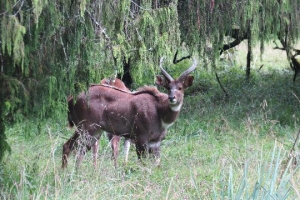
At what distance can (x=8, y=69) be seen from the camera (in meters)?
5.95

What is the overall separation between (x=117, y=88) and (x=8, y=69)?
3.80 metres

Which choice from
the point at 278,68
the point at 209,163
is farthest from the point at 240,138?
the point at 278,68

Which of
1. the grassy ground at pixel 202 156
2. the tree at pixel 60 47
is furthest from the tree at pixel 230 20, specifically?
the tree at pixel 60 47

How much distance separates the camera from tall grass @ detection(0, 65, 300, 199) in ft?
19.7

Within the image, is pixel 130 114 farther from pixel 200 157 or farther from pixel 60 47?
pixel 60 47

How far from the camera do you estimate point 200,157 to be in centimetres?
898

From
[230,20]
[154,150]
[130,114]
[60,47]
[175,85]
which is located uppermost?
[60,47]

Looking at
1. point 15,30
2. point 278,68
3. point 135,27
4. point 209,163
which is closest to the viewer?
point 15,30

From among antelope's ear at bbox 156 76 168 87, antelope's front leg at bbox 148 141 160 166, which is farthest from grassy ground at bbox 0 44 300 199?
antelope's ear at bbox 156 76 168 87

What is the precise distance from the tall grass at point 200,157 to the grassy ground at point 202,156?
0.5 inches

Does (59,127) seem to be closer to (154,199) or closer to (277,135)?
(277,135)

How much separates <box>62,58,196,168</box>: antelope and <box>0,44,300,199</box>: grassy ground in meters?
0.31

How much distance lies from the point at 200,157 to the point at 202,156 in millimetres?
169

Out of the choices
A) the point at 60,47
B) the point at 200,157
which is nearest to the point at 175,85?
the point at 200,157
